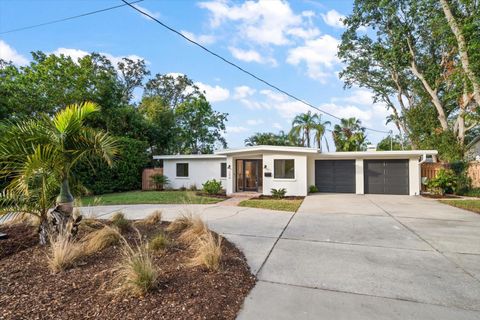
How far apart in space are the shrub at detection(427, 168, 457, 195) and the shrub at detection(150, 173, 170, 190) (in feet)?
50.1

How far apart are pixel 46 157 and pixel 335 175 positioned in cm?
1375

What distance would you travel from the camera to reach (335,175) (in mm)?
14648

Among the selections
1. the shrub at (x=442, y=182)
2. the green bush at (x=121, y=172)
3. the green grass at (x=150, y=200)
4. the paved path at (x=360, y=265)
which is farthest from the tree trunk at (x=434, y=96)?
the green bush at (x=121, y=172)

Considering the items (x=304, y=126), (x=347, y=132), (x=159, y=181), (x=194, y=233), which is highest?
(x=304, y=126)

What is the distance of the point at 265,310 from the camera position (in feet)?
8.40

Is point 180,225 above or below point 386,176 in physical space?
below

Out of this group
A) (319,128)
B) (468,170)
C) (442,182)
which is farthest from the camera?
(319,128)

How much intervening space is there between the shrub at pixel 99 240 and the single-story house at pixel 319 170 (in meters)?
9.68

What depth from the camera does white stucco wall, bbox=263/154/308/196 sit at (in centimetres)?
1320

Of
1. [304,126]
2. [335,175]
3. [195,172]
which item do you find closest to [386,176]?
[335,175]

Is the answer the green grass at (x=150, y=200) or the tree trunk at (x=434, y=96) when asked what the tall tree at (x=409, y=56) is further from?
the green grass at (x=150, y=200)

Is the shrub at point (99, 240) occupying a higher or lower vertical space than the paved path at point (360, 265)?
higher

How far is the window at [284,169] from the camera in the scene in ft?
44.1

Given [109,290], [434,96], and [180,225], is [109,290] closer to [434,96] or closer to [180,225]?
[180,225]
